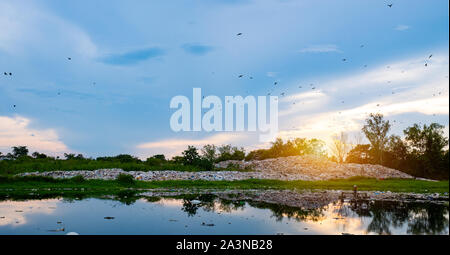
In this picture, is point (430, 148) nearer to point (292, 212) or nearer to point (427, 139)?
point (427, 139)

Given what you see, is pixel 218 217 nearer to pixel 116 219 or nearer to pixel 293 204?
pixel 116 219

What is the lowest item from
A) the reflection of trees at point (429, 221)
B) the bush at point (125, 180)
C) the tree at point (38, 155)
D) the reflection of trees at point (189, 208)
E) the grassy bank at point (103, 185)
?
the reflection of trees at point (429, 221)

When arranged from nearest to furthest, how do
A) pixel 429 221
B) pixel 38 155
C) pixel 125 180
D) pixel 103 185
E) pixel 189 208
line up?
A: pixel 429 221 < pixel 189 208 < pixel 103 185 < pixel 125 180 < pixel 38 155

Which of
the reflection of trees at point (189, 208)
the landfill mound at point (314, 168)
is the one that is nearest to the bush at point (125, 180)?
the reflection of trees at point (189, 208)

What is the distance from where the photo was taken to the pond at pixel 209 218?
8.81 metres

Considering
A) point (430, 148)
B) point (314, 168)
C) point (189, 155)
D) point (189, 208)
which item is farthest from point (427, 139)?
point (189, 208)

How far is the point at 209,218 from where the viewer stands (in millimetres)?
10328

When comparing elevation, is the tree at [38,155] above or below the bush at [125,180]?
above

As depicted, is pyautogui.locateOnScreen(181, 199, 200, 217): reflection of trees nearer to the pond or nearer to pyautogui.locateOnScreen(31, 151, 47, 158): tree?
the pond

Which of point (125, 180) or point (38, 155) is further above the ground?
point (38, 155)

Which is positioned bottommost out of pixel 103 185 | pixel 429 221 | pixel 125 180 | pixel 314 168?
pixel 429 221

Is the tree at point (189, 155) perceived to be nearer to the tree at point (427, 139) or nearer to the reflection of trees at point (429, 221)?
the reflection of trees at point (429, 221)
